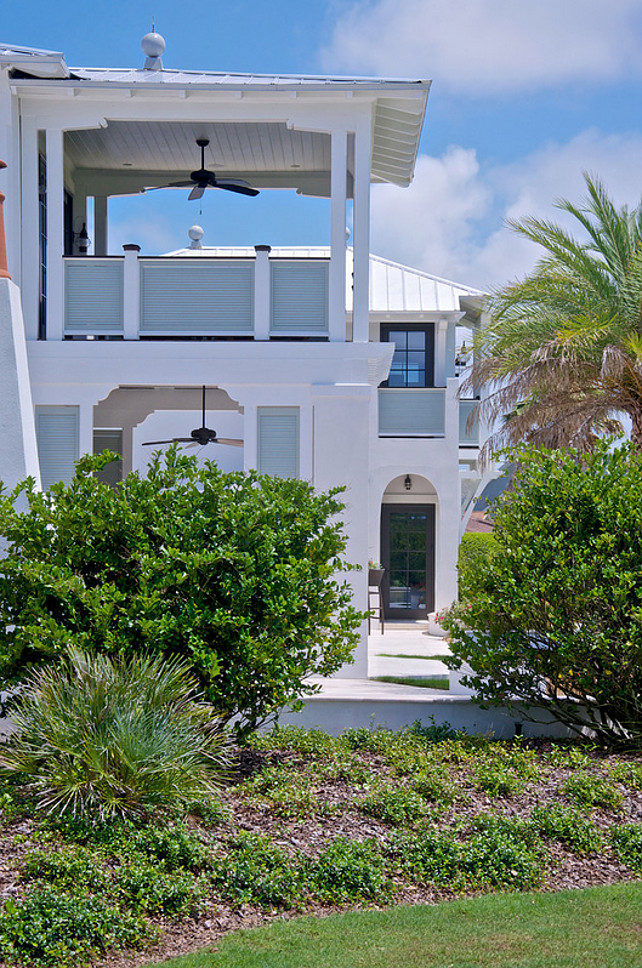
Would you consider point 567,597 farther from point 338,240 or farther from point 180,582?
point 338,240

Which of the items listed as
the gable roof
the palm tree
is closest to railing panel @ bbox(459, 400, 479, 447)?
the gable roof

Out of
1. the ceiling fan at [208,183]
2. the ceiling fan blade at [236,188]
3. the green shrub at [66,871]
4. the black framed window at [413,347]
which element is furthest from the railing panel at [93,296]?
the black framed window at [413,347]

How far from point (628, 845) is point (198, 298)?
8.01 metres

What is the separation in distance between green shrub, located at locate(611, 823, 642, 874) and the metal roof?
15550 millimetres

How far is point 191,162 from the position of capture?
1376cm

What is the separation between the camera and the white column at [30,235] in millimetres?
11641

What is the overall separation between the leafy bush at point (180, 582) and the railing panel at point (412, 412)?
12649 mm

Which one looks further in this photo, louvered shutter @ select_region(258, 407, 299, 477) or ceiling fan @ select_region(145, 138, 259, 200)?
ceiling fan @ select_region(145, 138, 259, 200)

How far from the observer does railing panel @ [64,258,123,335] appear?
1174cm

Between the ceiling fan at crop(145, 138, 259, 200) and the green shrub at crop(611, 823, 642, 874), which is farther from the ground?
the ceiling fan at crop(145, 138, 259, 200)

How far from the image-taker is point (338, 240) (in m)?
11.6

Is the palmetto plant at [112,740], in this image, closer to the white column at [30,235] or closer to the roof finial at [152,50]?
the white column at [30,235]

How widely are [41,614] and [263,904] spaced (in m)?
2.58

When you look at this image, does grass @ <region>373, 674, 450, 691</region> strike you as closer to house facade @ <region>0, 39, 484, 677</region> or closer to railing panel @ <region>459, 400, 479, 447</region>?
house facade @ <region>0, 39, 484, 677</region>
